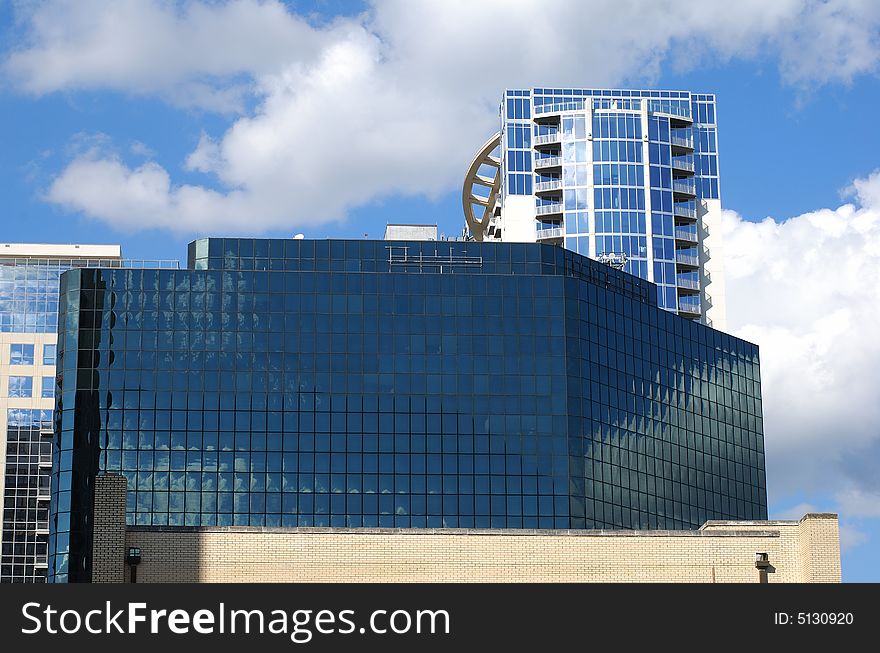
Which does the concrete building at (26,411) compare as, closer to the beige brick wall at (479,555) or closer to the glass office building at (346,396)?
the glass office building at (346,396)

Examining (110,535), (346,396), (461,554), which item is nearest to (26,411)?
(346,396)

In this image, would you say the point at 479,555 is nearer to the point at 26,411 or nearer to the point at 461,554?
the point at 461,554

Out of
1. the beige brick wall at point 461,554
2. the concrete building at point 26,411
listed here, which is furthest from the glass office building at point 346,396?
Answer: the beige brick wall at point 461,554

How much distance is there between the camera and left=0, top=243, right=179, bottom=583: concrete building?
595ft

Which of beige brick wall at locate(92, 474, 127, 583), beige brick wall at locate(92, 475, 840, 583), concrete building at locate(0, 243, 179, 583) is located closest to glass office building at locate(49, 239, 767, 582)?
concrete building at locate(0, 243, 179, 583)

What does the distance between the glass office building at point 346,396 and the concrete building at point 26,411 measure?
4613cm

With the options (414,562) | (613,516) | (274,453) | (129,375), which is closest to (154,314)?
(129,375)

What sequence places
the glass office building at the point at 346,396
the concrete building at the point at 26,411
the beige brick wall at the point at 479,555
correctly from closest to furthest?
A: the beige brick wall at the point at 479,555 → the glass office building at the point at 346,396 → the concrete building at the point at 26,411

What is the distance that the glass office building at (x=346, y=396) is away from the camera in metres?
136

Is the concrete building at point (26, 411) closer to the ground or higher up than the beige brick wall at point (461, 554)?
higher up

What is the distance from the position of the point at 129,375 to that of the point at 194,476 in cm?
980

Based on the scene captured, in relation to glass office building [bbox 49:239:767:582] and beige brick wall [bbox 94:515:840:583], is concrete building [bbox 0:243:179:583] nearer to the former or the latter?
glass office building [bbox 49:239:767:582]

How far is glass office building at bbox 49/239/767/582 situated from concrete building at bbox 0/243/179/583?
46133 mm

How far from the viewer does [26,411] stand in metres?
190
